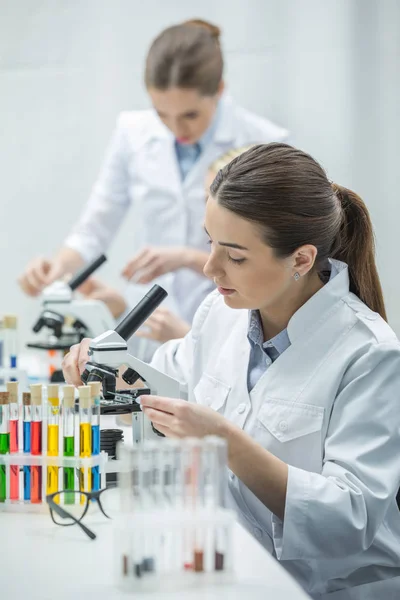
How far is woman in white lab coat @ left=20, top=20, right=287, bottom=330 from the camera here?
2.98m

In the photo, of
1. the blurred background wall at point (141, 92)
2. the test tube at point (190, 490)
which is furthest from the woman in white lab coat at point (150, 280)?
the test tube at point (190, 490)

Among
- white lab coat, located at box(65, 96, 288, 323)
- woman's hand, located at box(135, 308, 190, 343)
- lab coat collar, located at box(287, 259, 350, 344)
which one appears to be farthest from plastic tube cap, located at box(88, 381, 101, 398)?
white lab coat, located at box(65, 96, 288, 323)

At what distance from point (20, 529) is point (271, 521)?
18.4 inches

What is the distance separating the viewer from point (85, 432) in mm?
1438

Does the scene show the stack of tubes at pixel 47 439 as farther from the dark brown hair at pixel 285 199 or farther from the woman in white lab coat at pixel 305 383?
the dark brown hair at pixel 285 199

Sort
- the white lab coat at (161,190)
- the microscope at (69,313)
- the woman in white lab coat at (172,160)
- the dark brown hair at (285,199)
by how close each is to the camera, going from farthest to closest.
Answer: the white lab coat at (161,190)
the woman in white lab coat at (172,160)
the microscope at (69,313)
the dark brown hair at (285,199)

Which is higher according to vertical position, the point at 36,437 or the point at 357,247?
the point at 357,247

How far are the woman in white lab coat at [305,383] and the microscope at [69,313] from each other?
85 cm

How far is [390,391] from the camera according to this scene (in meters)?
1.51

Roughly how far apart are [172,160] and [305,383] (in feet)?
6.39

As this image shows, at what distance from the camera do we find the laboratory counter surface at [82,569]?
1.09 metres

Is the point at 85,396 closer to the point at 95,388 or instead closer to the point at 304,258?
the point at 95,388

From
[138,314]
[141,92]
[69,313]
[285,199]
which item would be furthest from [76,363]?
[141,92]

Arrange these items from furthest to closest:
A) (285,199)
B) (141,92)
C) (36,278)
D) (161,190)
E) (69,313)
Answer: (141,92), (161,190), (36,278), (69,313), (285,199)
